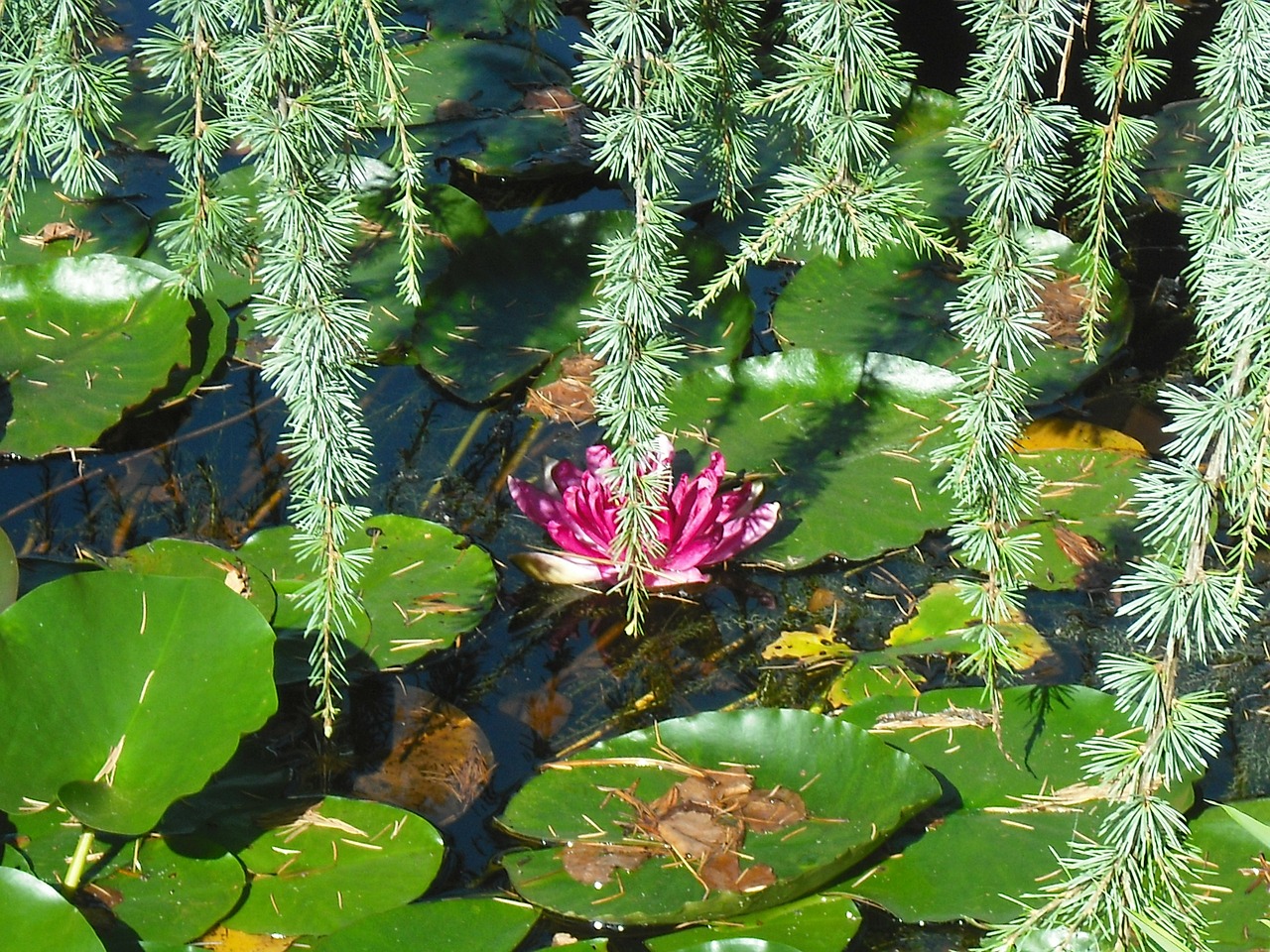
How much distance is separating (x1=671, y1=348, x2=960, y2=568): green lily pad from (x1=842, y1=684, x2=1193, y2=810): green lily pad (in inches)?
15.6

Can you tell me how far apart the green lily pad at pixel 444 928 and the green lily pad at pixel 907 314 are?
1.53 metres

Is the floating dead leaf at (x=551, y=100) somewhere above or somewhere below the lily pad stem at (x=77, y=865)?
above

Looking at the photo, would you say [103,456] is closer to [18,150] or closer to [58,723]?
[58,723]

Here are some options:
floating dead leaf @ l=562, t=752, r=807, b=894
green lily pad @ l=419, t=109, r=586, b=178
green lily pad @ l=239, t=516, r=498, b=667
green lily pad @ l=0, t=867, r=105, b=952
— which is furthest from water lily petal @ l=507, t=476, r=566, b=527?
green lily pad @ l=419, t=109, r=586, b=178

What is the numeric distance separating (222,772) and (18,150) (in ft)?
3.28

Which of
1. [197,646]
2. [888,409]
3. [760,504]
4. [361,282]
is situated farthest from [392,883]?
[361,282]

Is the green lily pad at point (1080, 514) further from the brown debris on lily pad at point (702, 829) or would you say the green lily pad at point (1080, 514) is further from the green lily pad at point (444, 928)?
the green lily pad at point (444, 928)

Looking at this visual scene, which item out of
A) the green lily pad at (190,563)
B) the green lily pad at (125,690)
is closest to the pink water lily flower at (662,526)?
the green lily pad at (190,563)

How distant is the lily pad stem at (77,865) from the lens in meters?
1.82

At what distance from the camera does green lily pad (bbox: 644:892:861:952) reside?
180 centimetres

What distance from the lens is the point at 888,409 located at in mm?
2707

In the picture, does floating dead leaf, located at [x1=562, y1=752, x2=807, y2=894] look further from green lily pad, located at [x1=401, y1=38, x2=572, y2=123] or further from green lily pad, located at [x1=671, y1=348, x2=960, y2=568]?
green lily pad, located at [x1=401, y1=38, x2=572, y2=123]

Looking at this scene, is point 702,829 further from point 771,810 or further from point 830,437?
→ point 830,437

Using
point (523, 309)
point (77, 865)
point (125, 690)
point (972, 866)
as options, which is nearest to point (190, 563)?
point (125, 690)
